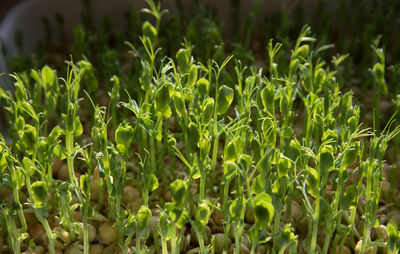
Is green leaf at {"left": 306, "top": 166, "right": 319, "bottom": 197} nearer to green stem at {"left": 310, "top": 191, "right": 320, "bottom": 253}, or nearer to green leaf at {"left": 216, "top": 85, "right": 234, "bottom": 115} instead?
green stem at {"left": 310, "top": 191, "right": 320, "bottom": 253}

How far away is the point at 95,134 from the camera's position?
0.80 metres

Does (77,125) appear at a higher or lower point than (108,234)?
higher

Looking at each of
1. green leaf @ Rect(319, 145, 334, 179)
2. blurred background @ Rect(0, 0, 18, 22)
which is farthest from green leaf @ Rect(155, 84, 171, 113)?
blurred background @ Rect(0, 0, 18, 22)

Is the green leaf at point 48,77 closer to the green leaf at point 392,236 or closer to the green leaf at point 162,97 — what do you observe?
the green leaf at point 162,97

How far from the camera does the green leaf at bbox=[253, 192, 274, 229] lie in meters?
0.64

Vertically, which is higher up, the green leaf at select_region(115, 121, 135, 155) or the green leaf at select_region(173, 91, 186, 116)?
the green leaf at select_region(173, 91, 186, 116)

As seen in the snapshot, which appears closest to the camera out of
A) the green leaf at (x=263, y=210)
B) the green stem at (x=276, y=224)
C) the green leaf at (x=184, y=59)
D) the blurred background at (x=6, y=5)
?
the green leaf at (x=263, y=210)

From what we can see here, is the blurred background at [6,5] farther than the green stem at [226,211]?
Yes

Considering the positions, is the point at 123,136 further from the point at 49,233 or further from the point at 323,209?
the point at 323,209

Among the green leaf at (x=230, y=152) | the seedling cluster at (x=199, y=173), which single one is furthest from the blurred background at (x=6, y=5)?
the green leaf at (x=230, y=152)

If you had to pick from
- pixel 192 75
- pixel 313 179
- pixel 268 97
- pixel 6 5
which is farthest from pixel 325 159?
pixel 6 5

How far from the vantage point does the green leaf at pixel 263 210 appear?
0.64 meters

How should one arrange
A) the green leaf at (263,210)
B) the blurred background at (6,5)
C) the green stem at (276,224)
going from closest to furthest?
the green leaf at (263,210), the green stem at (276,224), the blurred background at (6,5)

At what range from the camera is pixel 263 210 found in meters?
0.64
